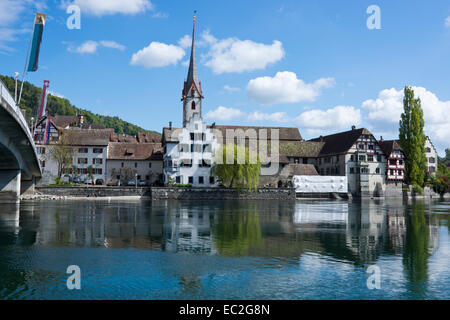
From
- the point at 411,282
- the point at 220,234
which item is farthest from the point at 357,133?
the point at 411,282

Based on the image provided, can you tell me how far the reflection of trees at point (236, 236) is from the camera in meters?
22.6

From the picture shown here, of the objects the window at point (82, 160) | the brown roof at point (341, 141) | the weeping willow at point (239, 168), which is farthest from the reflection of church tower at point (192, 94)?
the brown roof at point (341, 141)

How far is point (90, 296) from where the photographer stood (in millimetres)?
13789

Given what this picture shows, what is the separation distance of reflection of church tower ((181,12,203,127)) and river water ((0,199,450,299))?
70.1 metres

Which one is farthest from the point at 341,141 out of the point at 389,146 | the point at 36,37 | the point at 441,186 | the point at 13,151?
the point at 36,37

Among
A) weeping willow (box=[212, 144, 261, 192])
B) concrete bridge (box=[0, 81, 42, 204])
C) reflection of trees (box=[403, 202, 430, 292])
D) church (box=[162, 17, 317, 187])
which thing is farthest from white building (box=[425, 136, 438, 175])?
concrete bridge (box=[0, 81, 42, 204])

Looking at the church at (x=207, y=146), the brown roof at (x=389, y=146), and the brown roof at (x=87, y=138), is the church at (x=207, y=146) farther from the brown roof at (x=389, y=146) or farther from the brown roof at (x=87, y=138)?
the brown roof at (x=389, y=146)

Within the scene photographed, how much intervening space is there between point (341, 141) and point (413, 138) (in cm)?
1583

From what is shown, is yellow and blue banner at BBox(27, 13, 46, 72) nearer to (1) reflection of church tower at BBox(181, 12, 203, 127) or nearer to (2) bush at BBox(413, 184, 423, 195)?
(1) reflection of church tower at BBox(181, 12, 203, 127)

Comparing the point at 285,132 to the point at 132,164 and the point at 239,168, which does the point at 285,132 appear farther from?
the point at 132,164

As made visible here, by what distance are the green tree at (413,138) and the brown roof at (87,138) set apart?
223 ft

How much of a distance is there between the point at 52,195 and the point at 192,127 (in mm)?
29772

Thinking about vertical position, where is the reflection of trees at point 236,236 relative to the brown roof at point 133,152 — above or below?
below

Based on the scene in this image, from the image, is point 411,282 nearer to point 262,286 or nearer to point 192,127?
point 262,286
